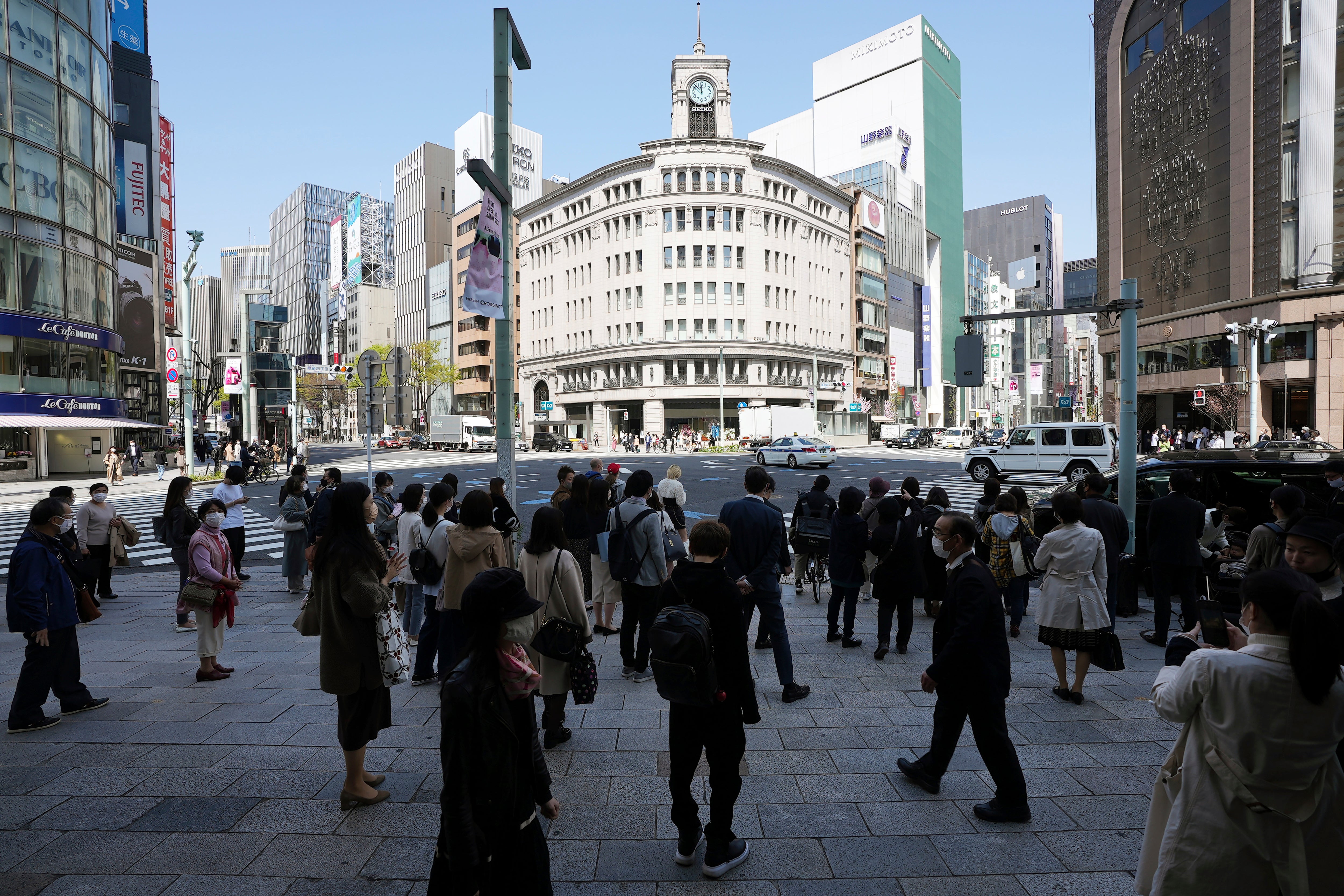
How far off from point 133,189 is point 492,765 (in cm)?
5059

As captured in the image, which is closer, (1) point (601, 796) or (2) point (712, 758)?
(2) point (712, 758)

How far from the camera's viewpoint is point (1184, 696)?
8.57 ft

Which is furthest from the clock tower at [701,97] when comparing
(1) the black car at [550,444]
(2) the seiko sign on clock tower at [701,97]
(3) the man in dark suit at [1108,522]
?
(3) the man in dark suit at [1108,522]

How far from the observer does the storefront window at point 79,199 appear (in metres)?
32.6

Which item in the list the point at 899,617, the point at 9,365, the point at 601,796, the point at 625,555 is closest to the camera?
the point at 601,796

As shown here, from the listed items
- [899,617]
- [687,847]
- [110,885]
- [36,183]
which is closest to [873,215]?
[36,183]

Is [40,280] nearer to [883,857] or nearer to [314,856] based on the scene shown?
[314,856]

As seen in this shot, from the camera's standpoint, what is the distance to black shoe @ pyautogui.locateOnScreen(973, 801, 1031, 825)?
4.06 metres

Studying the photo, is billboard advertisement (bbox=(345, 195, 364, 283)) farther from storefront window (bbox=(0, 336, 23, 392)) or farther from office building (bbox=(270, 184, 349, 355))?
storefront window (bbox=(0, 336, 23, 392))

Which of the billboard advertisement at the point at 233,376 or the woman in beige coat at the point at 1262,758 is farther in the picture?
the billboard advertisement at the point at 233,376

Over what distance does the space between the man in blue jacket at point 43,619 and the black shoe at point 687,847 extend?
5.10 metres

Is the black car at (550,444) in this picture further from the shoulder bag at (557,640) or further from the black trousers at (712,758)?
the black trousers at (712,758)

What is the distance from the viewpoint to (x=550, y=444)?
60.3 m

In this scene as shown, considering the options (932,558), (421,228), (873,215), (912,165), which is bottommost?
(932,558)
